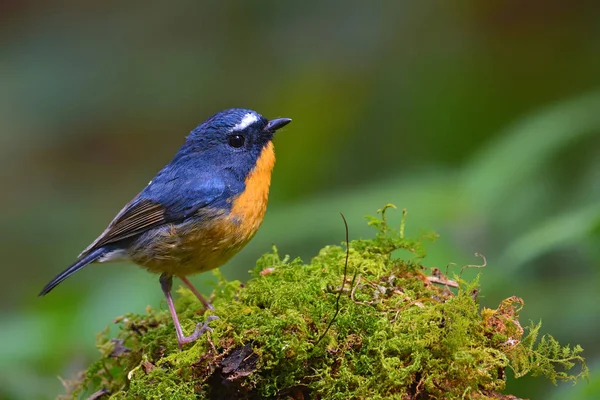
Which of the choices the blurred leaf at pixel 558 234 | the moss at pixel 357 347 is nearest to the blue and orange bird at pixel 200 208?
the moss at pixel 357 347

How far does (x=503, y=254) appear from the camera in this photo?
5.50 metres

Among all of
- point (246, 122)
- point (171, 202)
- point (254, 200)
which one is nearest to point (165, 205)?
point (171, 202)

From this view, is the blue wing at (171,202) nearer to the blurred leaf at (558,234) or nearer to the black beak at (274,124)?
the black beak at (274,124)

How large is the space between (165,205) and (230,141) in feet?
2.16

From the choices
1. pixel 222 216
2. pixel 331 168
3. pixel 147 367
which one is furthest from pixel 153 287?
pixel 331 168

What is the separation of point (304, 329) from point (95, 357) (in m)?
2.74

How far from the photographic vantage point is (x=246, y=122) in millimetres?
4840

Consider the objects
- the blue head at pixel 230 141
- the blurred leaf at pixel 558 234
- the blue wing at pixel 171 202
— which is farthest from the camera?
the blue head at pixel 230 141

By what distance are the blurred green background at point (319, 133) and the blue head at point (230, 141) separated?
138 centimetres

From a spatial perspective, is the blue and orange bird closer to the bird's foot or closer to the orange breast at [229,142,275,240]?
the orange breast at [229,142,275,240]

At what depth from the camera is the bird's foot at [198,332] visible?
350 centimetres

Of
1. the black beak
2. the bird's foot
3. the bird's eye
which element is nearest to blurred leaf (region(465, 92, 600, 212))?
the black beak

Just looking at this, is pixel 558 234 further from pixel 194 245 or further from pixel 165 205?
pixel 165 205

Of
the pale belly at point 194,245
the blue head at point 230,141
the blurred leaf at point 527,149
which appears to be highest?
the blurred leaf at point 527,149
